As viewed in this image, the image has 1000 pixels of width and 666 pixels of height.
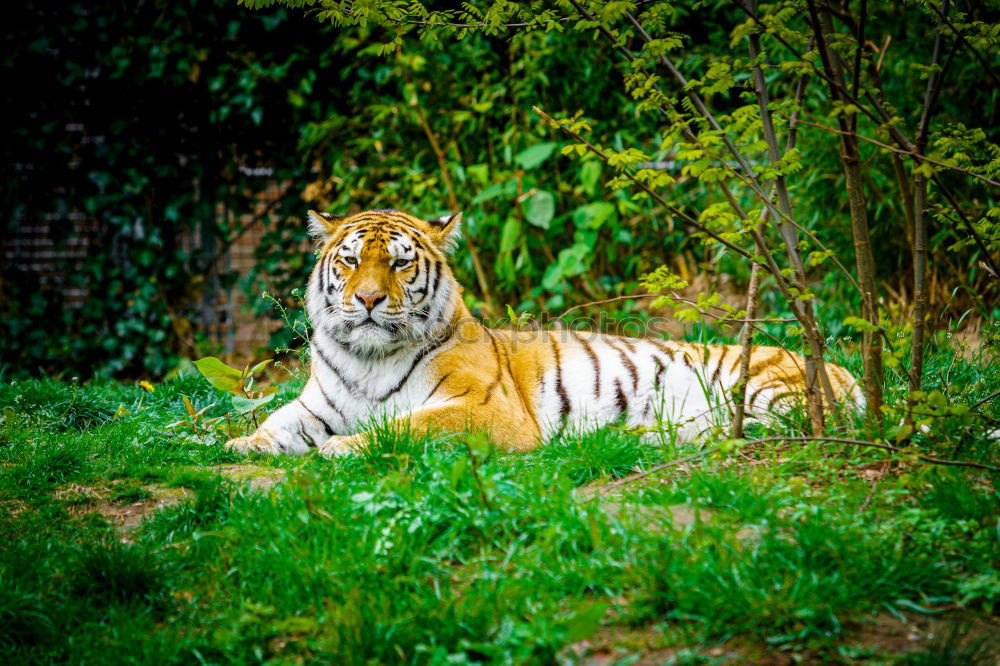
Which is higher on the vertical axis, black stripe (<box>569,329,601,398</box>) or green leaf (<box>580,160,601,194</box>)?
green leaf (<box>580,160,601,194</box>)

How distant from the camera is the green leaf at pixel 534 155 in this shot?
6.20 m

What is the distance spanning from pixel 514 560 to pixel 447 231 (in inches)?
89.7

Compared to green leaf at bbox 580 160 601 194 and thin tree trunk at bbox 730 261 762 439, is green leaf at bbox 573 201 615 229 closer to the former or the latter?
green leaf at bbox 580 160 601 194

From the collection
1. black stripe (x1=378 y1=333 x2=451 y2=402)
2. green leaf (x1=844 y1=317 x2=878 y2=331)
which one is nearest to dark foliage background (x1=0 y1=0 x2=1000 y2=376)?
black stripe (x1=378 y1=333 x2=451 y2=402)

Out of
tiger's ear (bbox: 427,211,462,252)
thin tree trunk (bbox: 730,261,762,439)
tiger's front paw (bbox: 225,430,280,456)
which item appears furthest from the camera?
tiger's ear (bbox: 427,211,462,252)

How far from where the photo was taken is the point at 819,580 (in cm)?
202

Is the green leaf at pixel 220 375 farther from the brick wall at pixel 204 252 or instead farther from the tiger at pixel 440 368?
the brick wall at pixel 204 252

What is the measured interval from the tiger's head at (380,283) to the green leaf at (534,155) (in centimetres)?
213

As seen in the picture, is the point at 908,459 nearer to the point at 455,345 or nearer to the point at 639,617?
the point at 639,617

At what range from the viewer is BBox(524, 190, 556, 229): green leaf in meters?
6.23

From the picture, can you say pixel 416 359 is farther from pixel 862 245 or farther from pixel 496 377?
pixel 862 245

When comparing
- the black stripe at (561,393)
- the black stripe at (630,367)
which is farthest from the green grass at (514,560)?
the black stripe at (630,367)

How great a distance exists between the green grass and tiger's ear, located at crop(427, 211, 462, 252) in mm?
1468

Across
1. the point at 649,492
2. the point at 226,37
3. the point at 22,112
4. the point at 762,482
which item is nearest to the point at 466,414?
the point at 649,492
